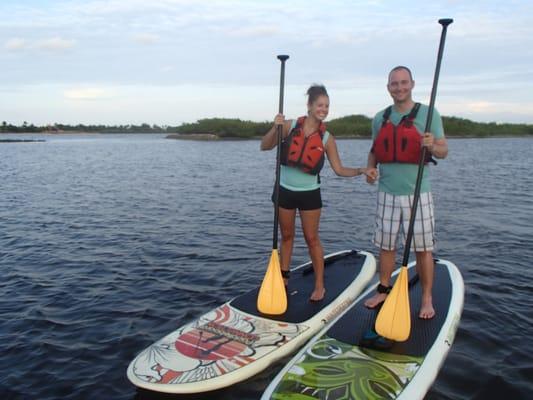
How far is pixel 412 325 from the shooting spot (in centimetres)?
494

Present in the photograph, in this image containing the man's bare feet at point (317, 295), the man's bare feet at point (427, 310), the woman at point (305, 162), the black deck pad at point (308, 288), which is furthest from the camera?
the man's bare feet at point (317, 295)

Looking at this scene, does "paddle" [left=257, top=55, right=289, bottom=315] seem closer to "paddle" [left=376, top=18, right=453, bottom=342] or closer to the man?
the man

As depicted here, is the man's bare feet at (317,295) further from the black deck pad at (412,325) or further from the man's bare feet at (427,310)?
the man's bare feet at (427,310)

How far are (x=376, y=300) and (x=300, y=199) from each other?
1481 mm

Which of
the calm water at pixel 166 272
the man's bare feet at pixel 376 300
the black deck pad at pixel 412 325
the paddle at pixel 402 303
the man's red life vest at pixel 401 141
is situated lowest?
the calm water at pixel 166 272

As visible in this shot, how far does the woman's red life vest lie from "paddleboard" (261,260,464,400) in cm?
172

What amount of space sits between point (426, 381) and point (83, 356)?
3.70 meters

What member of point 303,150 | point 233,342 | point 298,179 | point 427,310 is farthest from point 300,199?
point 427,310

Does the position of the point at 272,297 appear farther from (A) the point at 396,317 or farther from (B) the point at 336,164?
(B) the point at 336,164

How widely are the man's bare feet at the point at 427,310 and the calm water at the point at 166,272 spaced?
57 cm

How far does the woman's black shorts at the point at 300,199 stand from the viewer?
208 inches

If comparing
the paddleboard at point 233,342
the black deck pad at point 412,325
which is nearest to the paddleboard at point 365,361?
the black deck pad at point 412,325

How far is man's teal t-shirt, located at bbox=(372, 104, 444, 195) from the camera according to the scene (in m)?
4.67

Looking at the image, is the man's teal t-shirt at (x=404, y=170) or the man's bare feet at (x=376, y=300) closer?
the man's teal t-shirt at (x=404, y=170)
